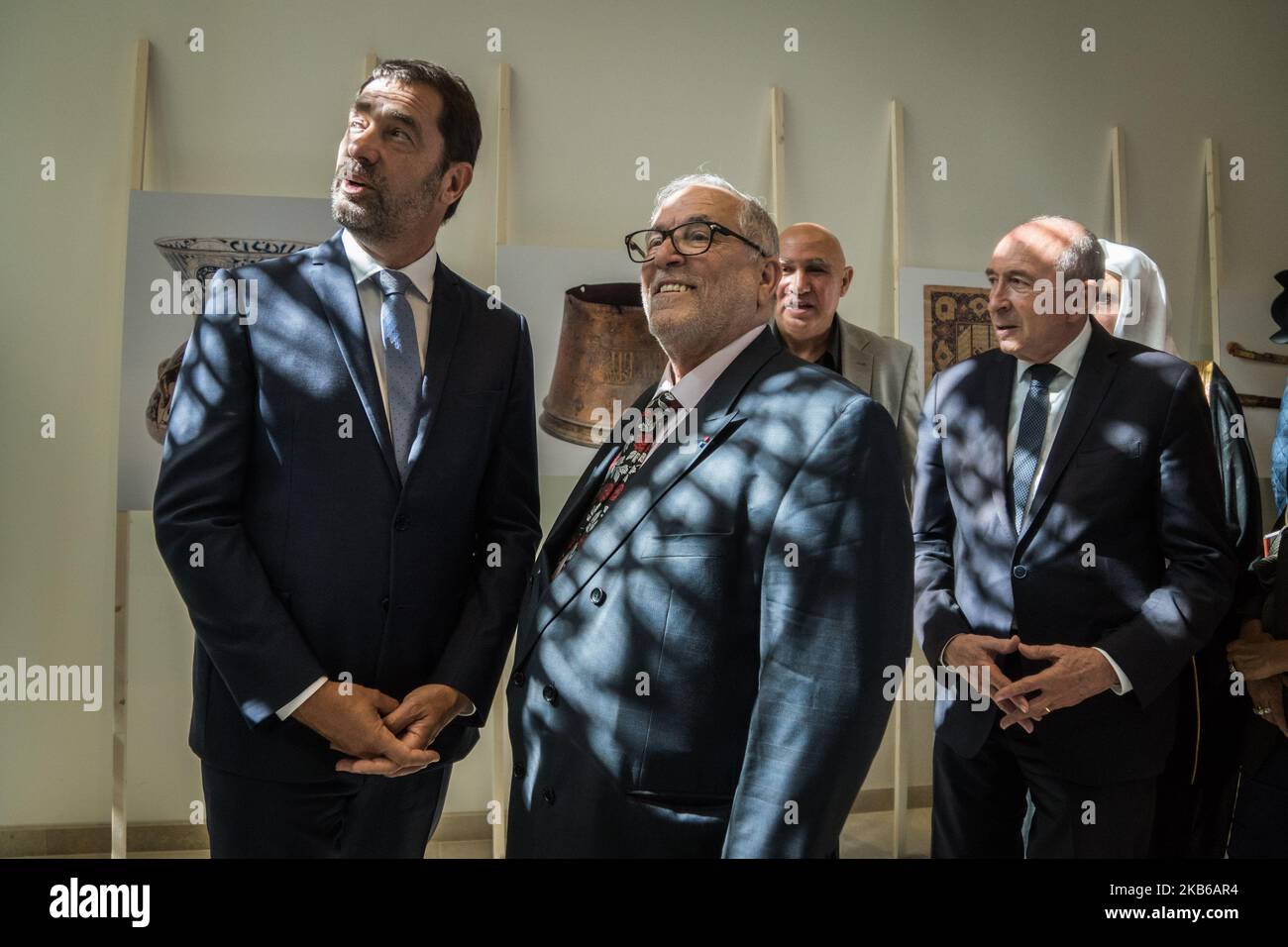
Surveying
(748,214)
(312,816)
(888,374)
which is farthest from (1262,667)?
(312,816)

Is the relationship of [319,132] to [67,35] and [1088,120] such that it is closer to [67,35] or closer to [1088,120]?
[67,35]

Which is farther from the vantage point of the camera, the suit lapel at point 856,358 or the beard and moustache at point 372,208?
the suit lapel at point 856,358

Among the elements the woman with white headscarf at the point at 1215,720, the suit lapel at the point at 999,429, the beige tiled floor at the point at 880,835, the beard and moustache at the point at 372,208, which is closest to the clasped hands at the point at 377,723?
the beard and moustache at the point at 372,208

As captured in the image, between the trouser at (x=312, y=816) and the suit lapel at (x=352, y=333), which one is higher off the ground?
the suit lapel at (x=352, y=333)

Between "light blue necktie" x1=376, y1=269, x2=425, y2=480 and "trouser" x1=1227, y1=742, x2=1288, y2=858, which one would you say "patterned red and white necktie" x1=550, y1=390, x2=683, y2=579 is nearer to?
"light blue necktie" x1=376, y1=269, x2=425, y2=480

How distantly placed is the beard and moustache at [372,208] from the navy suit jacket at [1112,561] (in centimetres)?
173

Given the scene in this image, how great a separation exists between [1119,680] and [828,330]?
1.69 m

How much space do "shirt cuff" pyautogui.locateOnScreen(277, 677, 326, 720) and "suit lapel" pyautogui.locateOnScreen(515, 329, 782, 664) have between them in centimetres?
45

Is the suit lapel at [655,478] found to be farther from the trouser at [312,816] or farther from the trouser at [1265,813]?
the trouser at [1265,813]

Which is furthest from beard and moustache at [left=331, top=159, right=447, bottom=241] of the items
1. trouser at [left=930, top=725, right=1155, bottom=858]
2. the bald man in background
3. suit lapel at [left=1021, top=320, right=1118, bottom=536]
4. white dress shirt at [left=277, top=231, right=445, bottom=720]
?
trouser at [left=930, top=725, right=1155, bottom=858]

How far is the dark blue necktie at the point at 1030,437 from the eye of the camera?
9.28ft

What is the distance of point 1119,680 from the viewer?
266 cm

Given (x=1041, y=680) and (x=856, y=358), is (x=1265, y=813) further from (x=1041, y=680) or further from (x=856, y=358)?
(x=856, y=358)

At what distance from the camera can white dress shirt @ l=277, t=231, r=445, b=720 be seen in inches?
93.4
